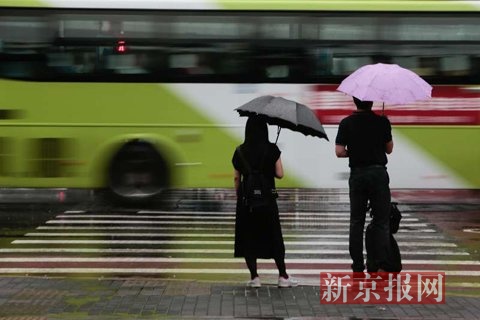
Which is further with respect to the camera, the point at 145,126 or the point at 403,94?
the point at 145,126

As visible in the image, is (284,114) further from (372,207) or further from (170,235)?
→ (170,235)

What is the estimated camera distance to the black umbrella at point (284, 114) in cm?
755

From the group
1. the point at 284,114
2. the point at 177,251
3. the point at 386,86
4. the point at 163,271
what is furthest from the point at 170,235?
the point at 386,86

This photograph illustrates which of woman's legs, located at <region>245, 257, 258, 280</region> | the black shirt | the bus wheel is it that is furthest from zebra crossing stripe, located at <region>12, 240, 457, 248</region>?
the black shirt

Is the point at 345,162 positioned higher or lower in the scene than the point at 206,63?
lower

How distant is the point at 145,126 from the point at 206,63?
59.2 inches

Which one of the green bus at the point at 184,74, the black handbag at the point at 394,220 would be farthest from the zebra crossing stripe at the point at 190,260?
the green bus at the point at 184,74

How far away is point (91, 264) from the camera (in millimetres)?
9375

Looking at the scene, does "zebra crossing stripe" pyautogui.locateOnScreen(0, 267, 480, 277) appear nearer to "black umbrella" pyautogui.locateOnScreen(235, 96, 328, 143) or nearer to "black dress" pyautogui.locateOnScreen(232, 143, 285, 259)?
"black dress" pyautogui.locateOnScreen(232, 143, 285, 259)

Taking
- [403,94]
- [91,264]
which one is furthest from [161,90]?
[403,94]

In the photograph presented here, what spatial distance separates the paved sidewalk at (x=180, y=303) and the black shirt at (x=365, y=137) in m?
1.37

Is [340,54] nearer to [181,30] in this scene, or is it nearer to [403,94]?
[181,30]

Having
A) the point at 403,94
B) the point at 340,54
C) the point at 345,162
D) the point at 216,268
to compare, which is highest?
the point at 340,54

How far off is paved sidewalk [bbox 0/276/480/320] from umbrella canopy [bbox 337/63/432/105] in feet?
6.30
